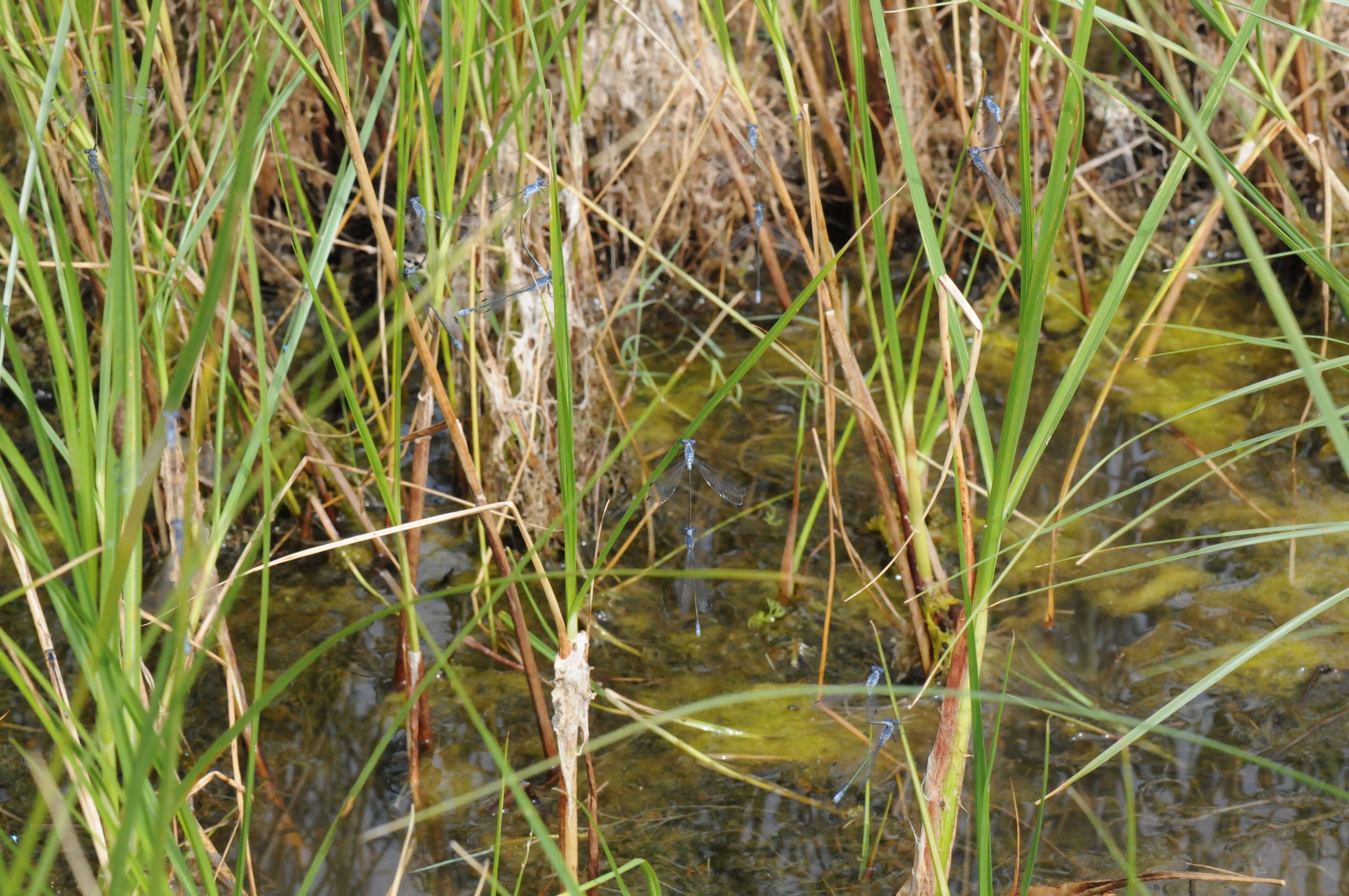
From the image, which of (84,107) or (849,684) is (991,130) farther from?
(84,107)

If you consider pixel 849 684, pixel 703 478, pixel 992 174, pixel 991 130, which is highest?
pixel 992 174

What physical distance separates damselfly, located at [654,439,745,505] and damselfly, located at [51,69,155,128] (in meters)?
0.70

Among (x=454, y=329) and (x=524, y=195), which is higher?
(x=524, y=195)

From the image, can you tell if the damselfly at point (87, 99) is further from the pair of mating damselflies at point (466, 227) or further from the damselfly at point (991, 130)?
the damselfly at point (991, 130)

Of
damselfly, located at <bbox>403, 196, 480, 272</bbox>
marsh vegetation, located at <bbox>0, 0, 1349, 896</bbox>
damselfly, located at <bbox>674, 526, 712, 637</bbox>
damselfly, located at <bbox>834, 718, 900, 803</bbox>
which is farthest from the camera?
damselfly, located at <bbox>674, 526, 712, 637</bbox>

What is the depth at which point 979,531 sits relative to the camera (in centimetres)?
183

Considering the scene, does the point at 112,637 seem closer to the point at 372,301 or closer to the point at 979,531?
the point at 979,531

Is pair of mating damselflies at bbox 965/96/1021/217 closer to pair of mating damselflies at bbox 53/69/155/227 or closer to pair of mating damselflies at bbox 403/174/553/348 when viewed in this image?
pair of mating damselflies at bbox 403/174/553/348

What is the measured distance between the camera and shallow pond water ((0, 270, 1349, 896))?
1236mm

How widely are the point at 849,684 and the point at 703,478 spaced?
1.26ft

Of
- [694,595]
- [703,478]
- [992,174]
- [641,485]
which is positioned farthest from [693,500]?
[992,174]

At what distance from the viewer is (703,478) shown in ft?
4.93

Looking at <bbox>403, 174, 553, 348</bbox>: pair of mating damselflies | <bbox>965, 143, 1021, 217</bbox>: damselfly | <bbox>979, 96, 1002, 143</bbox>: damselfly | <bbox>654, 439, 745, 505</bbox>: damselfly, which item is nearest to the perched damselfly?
<bbox>403, 174, 553, 348</bbox>: pair of mating damselflies

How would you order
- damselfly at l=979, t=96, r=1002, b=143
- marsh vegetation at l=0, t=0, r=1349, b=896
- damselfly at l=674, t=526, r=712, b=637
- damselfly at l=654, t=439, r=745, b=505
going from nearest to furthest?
marsh vegetation at l=0, t=0, r=1349, b=896, damselfly at l=654, t=439, r=745, b=505, damselfly at l=674, t=526, r=712, b=637, damselfly at l=979, t=96, r=1002, b=143
